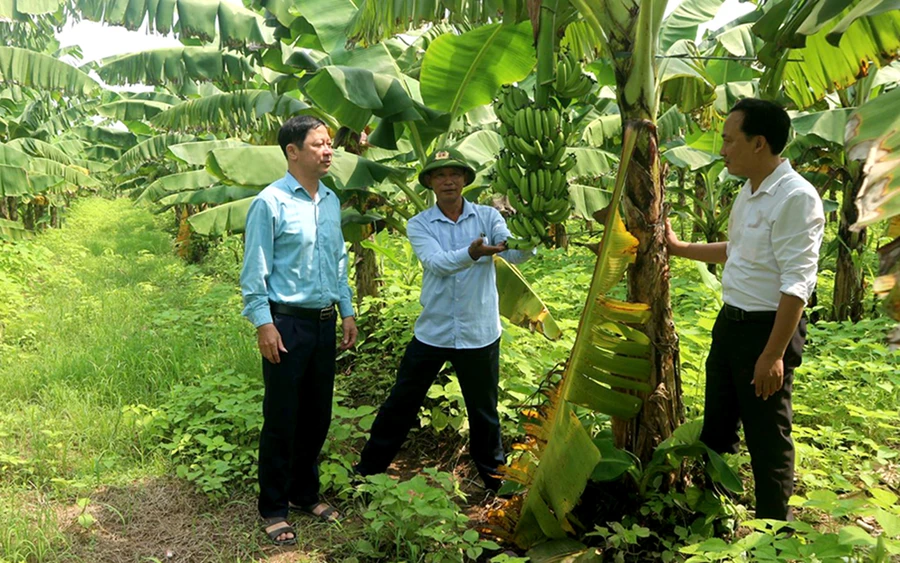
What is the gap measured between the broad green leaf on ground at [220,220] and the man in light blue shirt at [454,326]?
99.3 inches

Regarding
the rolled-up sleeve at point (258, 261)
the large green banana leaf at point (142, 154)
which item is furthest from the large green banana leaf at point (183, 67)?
the rolled-up sleeve at point (258, 261)

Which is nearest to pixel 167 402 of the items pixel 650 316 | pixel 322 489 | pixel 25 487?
pixel 25 487

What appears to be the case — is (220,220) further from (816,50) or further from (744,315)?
(816,50)

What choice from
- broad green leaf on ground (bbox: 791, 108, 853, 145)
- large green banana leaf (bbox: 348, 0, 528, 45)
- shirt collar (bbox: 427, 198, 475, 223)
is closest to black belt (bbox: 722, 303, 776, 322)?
shirt collar (bbox: 427, 198, 475, 223)

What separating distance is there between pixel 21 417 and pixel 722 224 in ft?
24.7

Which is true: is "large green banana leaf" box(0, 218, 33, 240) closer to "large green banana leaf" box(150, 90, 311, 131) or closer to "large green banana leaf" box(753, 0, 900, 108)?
"large green banana leaf" box(150, 90, 311, 131)

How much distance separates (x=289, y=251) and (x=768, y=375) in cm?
210

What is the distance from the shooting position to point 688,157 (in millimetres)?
7094

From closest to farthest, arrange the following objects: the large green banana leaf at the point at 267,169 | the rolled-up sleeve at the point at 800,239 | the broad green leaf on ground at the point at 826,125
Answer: the rolled-up sleeve at the point at 800,239 → the large green banana leaf at the point at 267,169 → the broad green leaf on ground at the point at 826,125

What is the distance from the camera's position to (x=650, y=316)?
2.75 meters

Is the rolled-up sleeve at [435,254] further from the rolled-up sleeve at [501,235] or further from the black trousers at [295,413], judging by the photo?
the black trousers at [295,413]

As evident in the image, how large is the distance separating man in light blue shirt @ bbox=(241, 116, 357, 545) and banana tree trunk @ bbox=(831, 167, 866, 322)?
5.11m

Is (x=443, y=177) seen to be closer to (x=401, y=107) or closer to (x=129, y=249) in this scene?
(x=401, y=107)

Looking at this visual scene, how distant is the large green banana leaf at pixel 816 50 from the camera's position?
2686 millimetres
